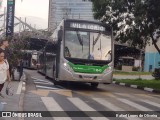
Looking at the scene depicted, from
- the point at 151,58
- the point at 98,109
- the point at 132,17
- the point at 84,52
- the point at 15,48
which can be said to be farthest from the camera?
the point at 151,58

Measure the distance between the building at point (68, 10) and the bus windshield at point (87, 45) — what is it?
117 ft

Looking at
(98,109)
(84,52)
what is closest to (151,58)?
(84,52)

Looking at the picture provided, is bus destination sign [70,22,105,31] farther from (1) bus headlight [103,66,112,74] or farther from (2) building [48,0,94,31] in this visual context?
(2) building [48,0,94,31]

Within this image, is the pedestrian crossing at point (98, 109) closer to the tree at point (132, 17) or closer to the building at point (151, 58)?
the tree at point (132, 17)

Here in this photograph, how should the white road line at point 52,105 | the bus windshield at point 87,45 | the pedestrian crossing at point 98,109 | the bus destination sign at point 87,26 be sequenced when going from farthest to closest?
the bus destination sign at point 87,26 < the bus windshield at point 87,45 < the white road line at point 52,105 < the pedestrian crossing at point 98,109

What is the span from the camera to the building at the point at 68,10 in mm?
58344

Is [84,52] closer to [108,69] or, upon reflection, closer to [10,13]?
[108,69]

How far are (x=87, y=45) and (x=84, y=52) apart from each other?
0.39m

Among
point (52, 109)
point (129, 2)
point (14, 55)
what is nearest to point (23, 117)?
point (52, 109)

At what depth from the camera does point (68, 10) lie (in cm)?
6084

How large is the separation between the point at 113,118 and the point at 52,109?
6.98ft

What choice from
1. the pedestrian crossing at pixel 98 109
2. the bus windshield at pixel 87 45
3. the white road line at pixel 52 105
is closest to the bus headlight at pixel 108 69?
the bus windshield at pixel 87 45

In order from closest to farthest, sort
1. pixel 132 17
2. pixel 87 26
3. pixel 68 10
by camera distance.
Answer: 1. pixel 87 26
2. pixel 132 17
3. pixel 68 10

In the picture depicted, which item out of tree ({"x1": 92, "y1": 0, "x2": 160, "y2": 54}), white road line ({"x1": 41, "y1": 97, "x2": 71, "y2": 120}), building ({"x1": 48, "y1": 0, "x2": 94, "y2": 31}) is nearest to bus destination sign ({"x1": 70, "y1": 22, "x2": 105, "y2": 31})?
tree ({"x1": 92, "y1": 0, "x2": 160, "y2": 54})
